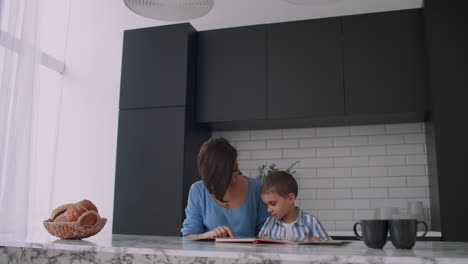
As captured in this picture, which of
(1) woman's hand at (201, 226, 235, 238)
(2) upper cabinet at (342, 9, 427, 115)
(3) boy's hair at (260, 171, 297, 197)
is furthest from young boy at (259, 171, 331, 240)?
(2) upper cabinet at (342, 9, 427, 115)

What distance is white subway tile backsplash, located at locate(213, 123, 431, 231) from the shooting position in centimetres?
375

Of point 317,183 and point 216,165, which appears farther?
point 317,183

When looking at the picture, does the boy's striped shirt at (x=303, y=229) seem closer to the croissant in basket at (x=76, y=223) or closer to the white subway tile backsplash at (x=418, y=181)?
the croissant in basket at (x=76, y=223)

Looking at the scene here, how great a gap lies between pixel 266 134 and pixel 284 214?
214 centimetres

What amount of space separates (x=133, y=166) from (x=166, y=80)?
0.74 metres

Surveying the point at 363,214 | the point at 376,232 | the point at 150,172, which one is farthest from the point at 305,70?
the point at 376,232

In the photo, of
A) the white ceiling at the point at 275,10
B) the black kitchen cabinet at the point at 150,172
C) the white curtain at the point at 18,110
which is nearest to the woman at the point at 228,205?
the black kitchen cabinet at the point at 150,172

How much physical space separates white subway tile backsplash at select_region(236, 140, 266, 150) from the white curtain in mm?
1746

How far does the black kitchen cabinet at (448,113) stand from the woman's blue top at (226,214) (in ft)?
5.15

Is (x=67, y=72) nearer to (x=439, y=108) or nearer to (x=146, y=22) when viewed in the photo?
(x=146, y=22)

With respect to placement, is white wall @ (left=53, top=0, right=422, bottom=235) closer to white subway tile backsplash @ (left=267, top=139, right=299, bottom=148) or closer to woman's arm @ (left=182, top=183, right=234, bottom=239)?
white subway tile backsplash @ (left=267, top=139, right=299, bottom=148)

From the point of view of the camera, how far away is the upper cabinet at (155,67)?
3.87 m

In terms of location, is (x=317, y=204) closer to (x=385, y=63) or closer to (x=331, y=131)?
(x=331, y=131)

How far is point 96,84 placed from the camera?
4.65 m
